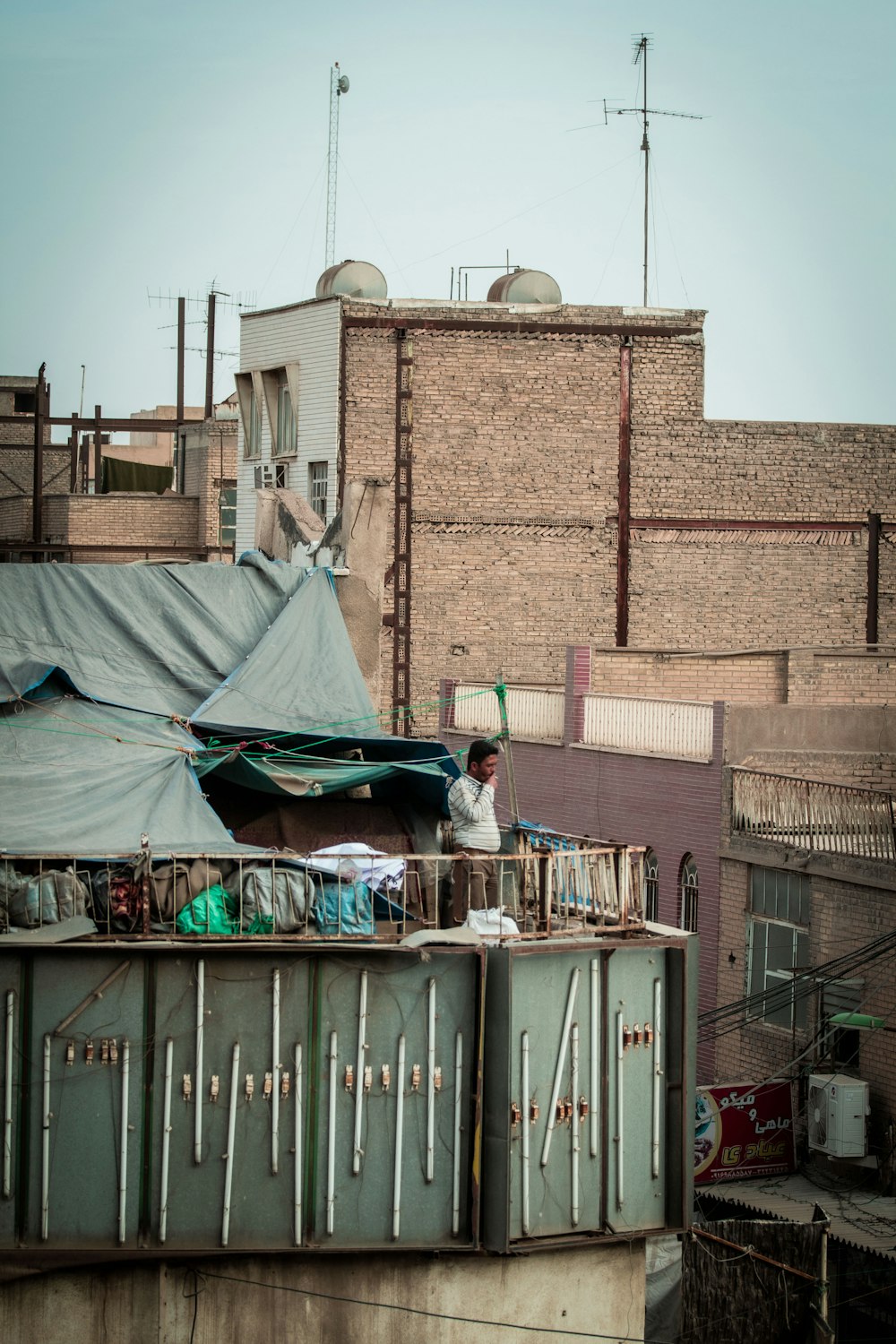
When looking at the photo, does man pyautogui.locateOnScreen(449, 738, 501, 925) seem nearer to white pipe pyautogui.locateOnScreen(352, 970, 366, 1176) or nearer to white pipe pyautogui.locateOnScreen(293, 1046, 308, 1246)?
white pipe pyautogui.locateOnScreen(352, 970, 366, 1176)

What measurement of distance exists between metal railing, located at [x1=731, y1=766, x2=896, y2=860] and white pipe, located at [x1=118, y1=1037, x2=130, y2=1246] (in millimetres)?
10248

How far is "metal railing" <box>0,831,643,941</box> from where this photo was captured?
10.9m

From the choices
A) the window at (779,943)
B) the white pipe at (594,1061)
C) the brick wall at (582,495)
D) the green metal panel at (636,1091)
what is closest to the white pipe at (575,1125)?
the white pipe at (594,1061)

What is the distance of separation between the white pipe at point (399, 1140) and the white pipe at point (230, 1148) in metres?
1.03

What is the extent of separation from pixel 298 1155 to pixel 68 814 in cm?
310

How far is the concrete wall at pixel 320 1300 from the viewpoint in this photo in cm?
1084

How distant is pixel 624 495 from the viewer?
30500 millimetres

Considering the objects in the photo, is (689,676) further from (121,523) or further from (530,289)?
(121,523)

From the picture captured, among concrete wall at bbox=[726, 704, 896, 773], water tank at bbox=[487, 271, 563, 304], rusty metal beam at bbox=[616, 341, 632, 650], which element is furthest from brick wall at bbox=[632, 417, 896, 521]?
concrete wall at bbox=[726, 704, 896, 773]

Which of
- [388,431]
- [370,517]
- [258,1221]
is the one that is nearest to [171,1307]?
[258,1221]

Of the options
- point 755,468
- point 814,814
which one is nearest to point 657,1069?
point 814,814

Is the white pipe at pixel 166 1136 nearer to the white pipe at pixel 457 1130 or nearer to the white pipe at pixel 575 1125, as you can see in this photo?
the white pipe at pixel 457 1130

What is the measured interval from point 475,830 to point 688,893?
10.4 meters

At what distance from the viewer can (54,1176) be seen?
1070 centimetres
